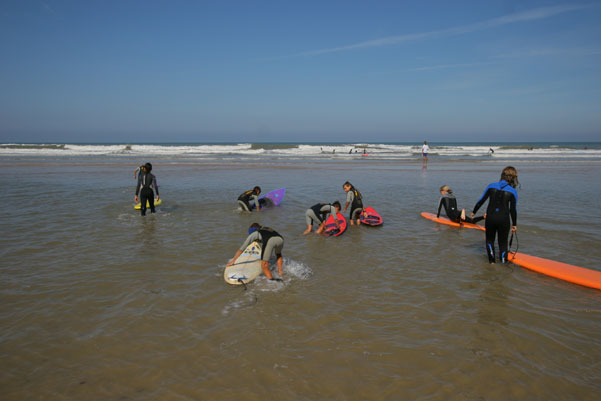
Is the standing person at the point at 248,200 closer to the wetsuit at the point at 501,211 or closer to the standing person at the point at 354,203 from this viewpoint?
the standing person at the point at 354,203

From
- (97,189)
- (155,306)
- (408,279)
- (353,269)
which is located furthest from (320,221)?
(97,189)

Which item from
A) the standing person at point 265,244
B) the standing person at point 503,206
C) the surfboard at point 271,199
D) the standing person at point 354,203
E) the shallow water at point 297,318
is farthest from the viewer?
the surfboard at point 271,199

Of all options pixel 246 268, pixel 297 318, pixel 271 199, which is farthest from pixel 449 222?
pixel 297 318

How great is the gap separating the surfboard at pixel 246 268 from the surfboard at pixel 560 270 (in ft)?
18.4

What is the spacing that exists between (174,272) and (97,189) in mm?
13110

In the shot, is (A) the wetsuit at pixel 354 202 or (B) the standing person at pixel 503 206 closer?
(B) the standing person at pixel 503 206

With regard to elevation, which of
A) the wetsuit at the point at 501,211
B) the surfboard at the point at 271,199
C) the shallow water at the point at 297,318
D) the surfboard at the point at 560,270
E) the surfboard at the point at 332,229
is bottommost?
the shallow water at the point at 297,318

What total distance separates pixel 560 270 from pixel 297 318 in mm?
5659

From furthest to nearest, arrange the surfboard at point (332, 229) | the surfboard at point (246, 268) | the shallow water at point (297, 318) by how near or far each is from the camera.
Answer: the surfboard at point (332, 229)
the surfboard at point (246, 268)
the shallow water at point (297, 318)

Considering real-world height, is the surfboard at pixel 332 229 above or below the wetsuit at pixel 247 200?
below

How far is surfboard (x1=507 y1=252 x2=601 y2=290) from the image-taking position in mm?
6285

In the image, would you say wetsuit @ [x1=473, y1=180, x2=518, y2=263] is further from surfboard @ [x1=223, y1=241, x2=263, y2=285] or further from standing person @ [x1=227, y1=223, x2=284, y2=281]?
surfboard @ [x1=223, y1=241, x2=263, y2=285]

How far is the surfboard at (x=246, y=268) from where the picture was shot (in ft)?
20.3

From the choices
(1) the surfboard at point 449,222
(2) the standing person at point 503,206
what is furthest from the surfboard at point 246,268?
(1) the surfboard at point 449,222
